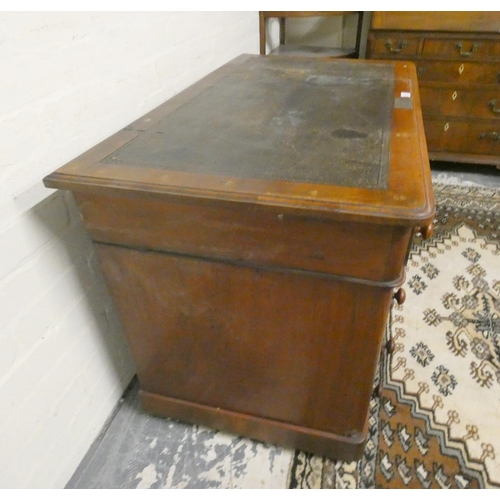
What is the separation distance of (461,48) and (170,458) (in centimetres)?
218

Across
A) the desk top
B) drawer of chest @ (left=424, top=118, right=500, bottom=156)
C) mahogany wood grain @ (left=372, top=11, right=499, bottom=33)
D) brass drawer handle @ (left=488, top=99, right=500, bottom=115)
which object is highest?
mahogany wood grain @ (left=372, top=11, right=499, bottom=33)

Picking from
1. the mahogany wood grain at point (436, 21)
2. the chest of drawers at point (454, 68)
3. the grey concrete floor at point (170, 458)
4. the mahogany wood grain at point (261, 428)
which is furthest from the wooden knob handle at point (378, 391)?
the mahogany wood grain at point (436, 21)

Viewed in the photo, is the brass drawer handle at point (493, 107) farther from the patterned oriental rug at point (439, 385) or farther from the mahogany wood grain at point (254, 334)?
the mahogany wood grain at point (254, 334)

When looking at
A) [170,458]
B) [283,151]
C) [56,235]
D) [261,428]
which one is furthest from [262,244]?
[170,458]

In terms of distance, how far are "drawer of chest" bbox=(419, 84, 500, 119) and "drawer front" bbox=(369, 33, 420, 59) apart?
20 centimetres

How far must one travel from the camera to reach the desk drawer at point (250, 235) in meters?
0.66

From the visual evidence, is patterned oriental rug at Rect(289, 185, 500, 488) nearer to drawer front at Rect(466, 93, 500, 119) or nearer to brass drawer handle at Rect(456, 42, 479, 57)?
drawer front at Rect(466, 93, 500, 119)

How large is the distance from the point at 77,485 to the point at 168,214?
78cm

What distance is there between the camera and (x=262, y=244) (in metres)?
0.72

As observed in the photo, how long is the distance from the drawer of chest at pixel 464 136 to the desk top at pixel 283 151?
1.10 m

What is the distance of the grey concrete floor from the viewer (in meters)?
1.02

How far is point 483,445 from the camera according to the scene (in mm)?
1085

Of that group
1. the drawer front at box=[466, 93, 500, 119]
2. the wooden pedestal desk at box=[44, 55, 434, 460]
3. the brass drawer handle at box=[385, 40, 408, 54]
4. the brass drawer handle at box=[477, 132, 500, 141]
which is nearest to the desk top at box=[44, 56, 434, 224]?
the wooden pedestal desk at box=[44, 55, 434, 460]

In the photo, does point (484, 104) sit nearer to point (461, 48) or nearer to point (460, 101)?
point (460, 101)
